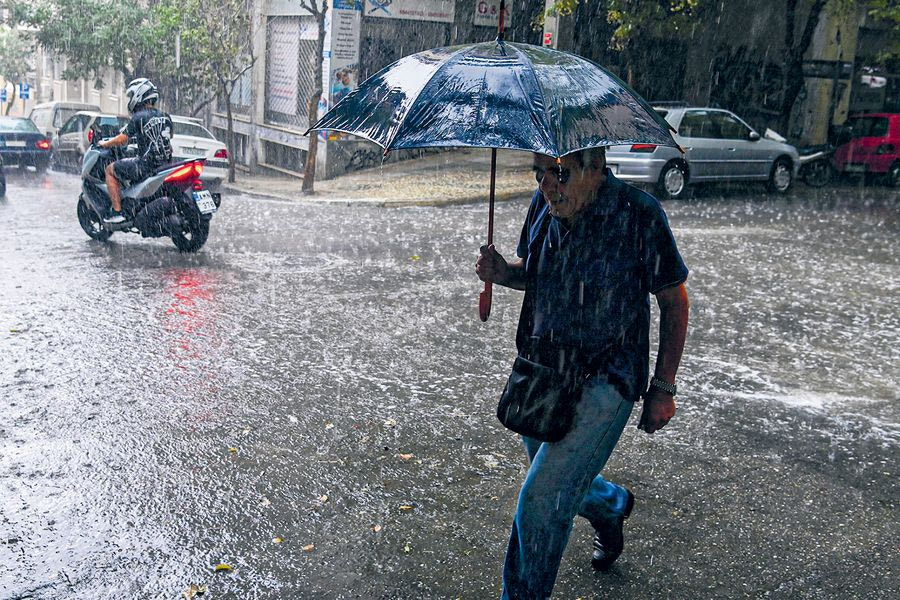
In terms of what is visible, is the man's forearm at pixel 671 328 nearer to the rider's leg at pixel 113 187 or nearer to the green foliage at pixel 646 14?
the rider's leg at pixel 113 187

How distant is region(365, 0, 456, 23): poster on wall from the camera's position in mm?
22469

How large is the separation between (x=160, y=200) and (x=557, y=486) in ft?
27.0

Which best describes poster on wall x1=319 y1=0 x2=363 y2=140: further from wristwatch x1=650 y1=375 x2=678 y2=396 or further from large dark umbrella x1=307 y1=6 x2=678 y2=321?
wristwatch x1=650 y1=375 x2=678 y2=396

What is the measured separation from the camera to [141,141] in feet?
33.9

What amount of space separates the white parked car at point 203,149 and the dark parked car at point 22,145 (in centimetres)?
378

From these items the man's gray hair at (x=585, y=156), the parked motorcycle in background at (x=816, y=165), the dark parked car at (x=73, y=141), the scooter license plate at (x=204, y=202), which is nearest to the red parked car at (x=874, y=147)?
the parked motorcycle in background at (x=816, y=165)

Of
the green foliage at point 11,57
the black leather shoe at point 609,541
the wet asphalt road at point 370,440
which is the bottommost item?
the wet asphalt road at point 370,440

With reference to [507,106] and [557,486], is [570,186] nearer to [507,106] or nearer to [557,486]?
[507,106]

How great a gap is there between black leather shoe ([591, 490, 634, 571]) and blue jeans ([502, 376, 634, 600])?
60cm

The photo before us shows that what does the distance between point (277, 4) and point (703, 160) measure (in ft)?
41.9

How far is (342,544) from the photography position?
408 cm

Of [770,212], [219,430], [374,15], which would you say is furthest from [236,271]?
[374,15]

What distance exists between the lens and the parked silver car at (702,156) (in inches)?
680

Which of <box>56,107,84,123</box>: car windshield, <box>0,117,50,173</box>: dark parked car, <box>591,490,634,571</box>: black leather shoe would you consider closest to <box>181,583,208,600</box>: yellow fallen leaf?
<box>591,490,634,571</box>: black leather shoe
